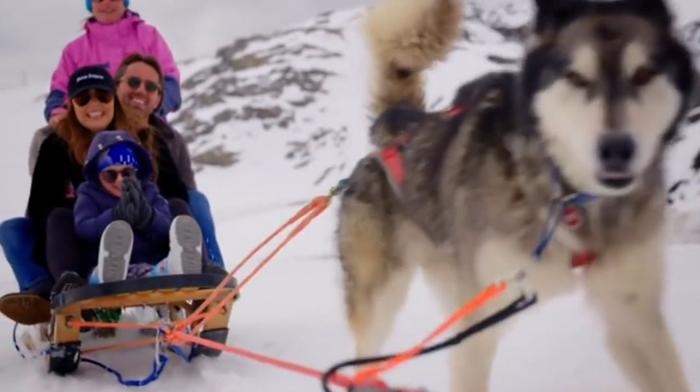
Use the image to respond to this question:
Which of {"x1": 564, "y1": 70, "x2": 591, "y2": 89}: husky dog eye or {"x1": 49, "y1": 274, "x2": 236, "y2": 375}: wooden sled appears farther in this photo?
{"x1": 49, "y1": 274, "x2": 236, "y2": 375}: wooden sled

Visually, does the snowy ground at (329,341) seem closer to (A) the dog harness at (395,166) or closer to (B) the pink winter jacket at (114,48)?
(A) the dog harness at (395,166)

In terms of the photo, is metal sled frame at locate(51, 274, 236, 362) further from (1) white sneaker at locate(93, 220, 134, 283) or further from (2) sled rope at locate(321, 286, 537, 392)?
(2) sled rope at locate(321, 286, 537, 392)

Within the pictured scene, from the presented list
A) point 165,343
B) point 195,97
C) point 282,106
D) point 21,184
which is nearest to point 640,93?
point 165,343

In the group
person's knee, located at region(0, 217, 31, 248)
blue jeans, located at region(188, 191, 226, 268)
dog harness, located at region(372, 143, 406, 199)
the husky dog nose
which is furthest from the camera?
blue jeans, located at region(188, 191, 226, 268)

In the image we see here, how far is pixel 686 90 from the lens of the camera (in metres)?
0.77

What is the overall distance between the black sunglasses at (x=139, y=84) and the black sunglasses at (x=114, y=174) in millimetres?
368

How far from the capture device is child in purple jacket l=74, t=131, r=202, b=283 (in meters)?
1.45

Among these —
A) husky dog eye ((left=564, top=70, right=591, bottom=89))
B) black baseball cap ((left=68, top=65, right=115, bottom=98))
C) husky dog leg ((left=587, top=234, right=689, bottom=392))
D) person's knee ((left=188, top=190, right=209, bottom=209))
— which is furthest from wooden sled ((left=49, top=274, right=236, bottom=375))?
husky dog eye ((left=564, top=70, right=591, bottom=89))

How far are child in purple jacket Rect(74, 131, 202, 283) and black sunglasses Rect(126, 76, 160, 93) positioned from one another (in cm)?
30

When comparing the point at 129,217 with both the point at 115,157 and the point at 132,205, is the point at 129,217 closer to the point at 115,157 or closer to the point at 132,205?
the point at 132,205

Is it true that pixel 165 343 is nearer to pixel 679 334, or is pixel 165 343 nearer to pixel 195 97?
pixel 679 334

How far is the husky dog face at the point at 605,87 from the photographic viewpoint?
683 millimetres

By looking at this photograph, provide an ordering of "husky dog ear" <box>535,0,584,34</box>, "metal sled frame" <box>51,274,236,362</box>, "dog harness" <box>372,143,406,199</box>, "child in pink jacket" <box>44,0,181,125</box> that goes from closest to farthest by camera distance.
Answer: "husky dog ear" <box>535,0,584,34</box>, "dog harness" <box>372,143,406,199</box>, "metal sled frame" <box>51,274,236,362</box>, "child in pink jacket" <box>44,0,181,125</box>

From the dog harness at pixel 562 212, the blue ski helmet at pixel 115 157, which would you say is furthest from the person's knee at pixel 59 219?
the dog harness at pixel 562 212
